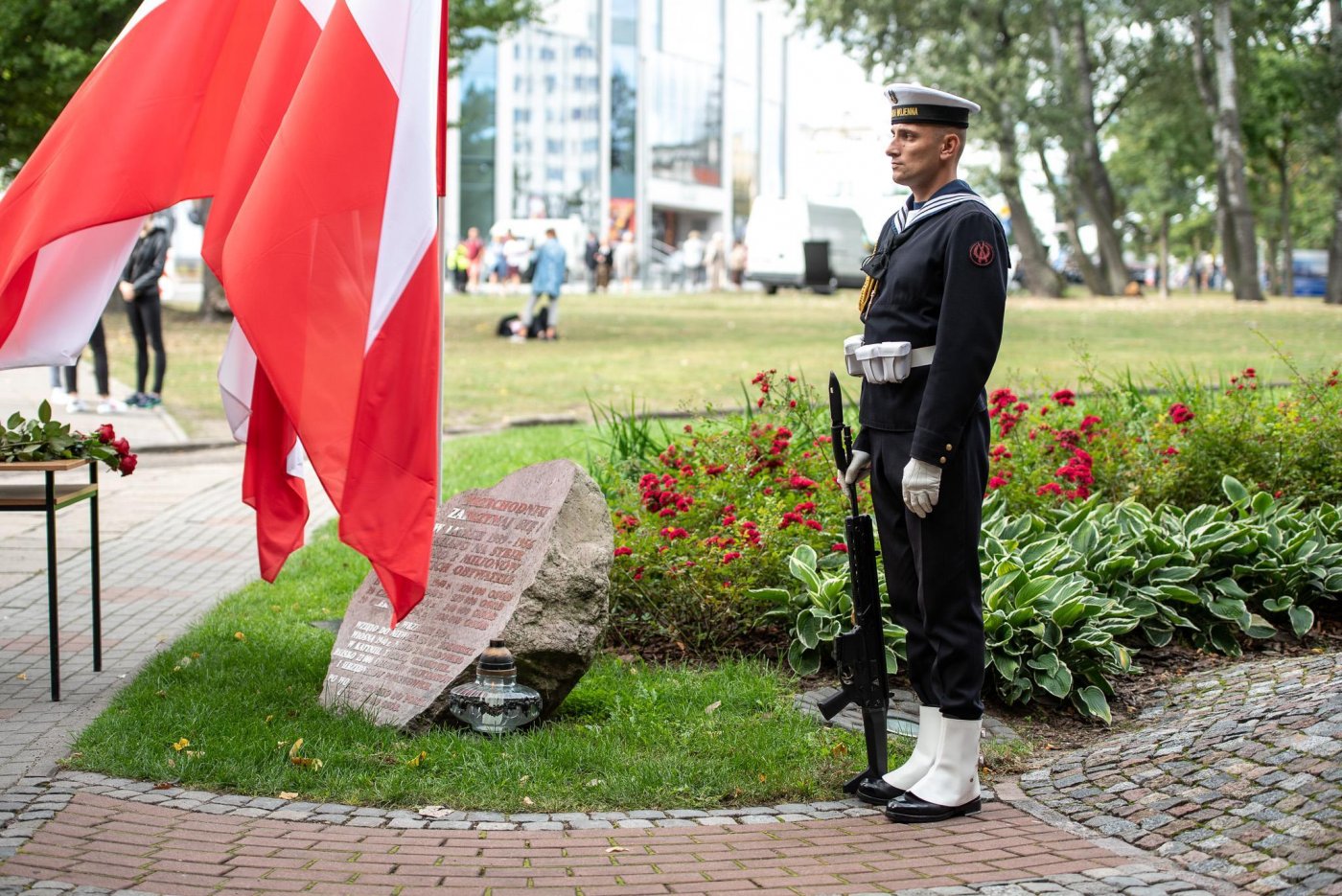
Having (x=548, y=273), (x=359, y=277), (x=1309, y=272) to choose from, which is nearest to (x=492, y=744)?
(x=359, y=277)

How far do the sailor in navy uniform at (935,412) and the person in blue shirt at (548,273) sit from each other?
1768 centimetres

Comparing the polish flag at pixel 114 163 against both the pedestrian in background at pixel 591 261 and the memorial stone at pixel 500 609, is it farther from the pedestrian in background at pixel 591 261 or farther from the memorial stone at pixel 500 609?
the pedestrian in background at pixel 591 261

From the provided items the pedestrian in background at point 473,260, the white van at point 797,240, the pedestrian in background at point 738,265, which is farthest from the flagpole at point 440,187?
the pedestrian in background at point 738,265

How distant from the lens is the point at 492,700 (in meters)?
5.20

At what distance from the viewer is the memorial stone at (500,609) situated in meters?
5.30

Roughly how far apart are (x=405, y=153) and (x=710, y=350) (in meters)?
16.5

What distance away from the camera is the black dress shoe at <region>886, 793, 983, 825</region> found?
459 centimetres

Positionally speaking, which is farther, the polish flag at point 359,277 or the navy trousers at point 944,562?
the polish flag at point 359,277

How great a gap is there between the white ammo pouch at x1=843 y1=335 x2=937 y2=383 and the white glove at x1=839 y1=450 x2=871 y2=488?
27cm

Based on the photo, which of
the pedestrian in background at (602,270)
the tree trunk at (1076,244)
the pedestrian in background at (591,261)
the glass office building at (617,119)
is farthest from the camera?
the glass office building at (617,119)

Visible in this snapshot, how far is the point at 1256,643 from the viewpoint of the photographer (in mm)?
6500

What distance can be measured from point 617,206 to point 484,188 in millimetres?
7230

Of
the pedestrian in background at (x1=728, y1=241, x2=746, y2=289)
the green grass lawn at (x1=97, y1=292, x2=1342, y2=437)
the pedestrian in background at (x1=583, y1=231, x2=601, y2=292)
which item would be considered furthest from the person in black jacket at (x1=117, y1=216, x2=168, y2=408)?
the pedestrian in background at (x1=728, y1=241, x2=746, y2=289)

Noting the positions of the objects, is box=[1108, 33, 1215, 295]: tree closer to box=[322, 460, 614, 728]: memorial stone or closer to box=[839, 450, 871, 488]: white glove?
box=[322, 460, 614, 728]: memorial stone
